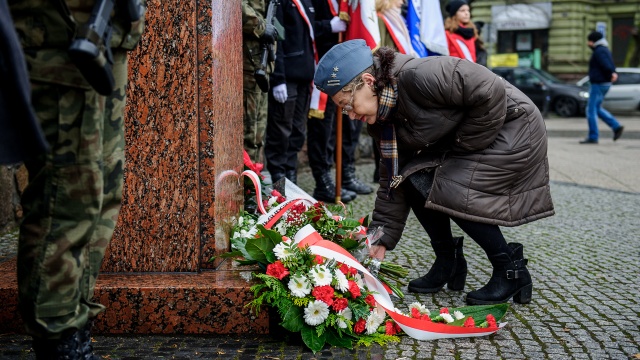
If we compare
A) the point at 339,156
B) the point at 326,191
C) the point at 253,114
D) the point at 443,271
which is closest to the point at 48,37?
the point at 443,271

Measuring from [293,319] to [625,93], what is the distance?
2386 cm

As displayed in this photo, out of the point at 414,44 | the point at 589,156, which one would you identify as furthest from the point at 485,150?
the point at 589,156

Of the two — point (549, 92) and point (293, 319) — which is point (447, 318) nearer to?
point (293, 319)

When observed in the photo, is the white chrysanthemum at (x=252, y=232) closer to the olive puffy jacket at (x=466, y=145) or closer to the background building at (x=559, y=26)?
the olive puffy jacket at (x=466, y=145)

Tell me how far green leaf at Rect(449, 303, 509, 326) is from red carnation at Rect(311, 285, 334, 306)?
2.06ft

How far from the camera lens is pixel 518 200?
13.0 feet

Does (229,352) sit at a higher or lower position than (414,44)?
lower

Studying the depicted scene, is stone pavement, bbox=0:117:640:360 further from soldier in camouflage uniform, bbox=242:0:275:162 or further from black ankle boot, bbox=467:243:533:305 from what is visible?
soldier in camouflage uniform, bbox=242:0:275:162

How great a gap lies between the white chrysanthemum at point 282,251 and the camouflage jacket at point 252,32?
7.89ft

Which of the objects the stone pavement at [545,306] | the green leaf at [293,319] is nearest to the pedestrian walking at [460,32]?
the stone pavement at [545,306]

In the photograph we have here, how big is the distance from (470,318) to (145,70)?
166 cm

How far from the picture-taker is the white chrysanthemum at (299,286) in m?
3.38

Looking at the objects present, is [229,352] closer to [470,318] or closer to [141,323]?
[141,323]

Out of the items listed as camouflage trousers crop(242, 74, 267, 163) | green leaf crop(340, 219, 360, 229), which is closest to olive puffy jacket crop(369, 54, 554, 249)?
green leaf crop(340, 219, 360, 229)
